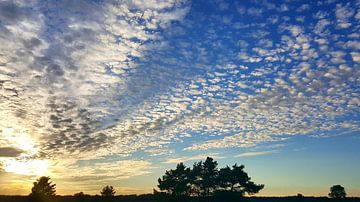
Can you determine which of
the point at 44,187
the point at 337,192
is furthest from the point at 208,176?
the point at 337,192

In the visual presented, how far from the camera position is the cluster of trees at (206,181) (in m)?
84.0

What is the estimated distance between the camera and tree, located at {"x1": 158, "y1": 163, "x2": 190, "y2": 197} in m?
85.0

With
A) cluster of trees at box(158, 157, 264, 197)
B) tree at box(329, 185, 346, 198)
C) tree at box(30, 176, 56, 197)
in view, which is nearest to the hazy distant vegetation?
cluster of trees at box(158, 157, 264, 197)

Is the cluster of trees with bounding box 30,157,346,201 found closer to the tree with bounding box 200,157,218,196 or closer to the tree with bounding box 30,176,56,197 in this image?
the tree with bounding box 200,157,218,196

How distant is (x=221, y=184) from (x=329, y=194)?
3845 inches

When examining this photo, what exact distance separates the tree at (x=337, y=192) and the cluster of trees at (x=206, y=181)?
306 ft

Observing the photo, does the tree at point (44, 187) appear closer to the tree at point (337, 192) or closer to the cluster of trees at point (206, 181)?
the cluster of trees at point (206, 181)

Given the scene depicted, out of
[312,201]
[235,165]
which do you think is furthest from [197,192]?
[312,201]

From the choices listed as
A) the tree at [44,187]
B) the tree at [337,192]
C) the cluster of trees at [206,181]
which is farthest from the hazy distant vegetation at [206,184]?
the tree at [337,192]

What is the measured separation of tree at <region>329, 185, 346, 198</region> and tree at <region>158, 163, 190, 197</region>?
101 meters

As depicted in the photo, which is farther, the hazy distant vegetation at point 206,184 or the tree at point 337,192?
the tree at point 337,192

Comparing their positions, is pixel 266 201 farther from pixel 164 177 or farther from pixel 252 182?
pixel 164 177

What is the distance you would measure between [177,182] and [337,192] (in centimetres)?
10519

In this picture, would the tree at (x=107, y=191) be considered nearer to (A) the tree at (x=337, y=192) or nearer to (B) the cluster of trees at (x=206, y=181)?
(B) the cluster of trees at (x=206, y=181)
